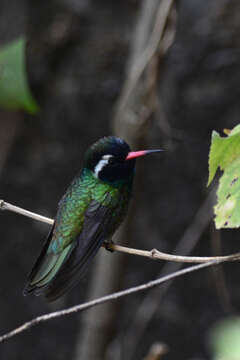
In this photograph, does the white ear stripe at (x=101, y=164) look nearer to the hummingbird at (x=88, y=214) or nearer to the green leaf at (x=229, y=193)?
the hummingbird at (x=88, y=214)

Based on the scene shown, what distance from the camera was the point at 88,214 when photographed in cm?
225

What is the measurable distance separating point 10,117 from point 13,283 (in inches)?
45.7

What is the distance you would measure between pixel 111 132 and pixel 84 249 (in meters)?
1.84

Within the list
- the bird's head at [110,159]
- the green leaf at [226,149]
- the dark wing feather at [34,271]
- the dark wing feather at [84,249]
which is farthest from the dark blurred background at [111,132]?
the green leaf at [226,149]

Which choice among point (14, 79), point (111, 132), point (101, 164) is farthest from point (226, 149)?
point (111, 132)

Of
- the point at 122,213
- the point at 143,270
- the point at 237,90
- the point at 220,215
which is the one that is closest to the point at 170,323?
the point at 143,270

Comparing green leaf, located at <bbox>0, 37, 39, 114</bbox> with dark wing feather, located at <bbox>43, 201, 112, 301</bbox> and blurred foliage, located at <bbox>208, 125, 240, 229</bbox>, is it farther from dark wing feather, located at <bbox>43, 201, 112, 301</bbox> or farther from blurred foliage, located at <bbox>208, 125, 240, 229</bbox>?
blurred foliage, located at <bbox>208, 125, 240, 229</bbox>

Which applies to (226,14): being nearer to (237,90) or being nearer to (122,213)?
(237,90)

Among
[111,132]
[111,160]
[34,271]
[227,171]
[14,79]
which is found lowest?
[34,271]

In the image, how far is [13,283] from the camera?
4082mm

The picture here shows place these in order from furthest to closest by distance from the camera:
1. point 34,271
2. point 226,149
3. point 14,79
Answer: point 14,79
point 34,271
point 226,149

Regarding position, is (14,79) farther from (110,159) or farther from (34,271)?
(34,271)

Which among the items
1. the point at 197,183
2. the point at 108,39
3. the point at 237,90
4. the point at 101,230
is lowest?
the point at 101,230

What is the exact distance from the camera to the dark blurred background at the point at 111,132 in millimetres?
3814
